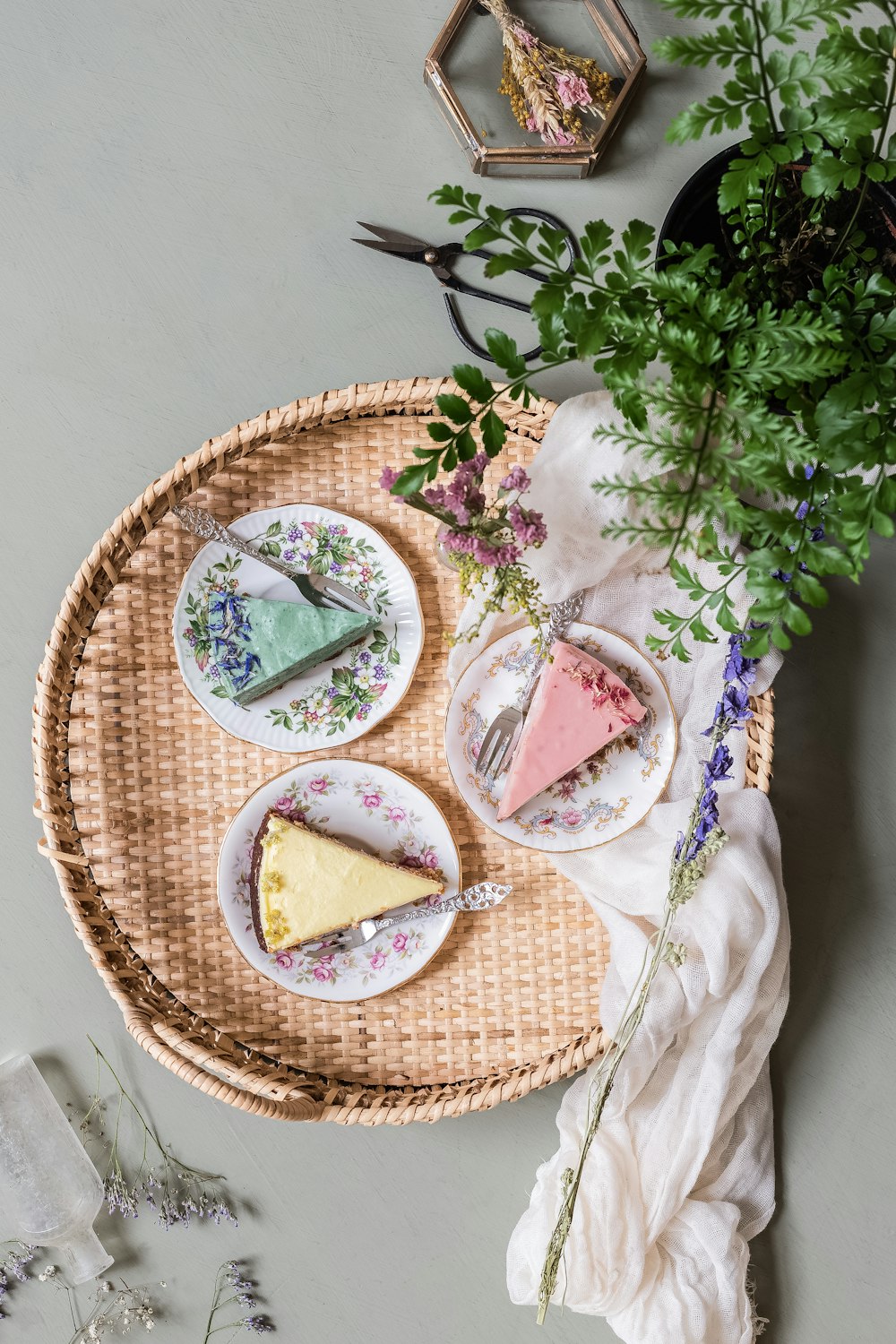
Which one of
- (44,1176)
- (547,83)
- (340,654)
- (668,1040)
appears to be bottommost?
(668,1040)

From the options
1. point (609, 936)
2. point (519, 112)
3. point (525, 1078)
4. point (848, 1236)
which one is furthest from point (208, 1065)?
point (519, 112)

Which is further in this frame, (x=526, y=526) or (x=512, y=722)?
(x=512, y=722)

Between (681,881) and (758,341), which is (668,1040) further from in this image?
(758,341)

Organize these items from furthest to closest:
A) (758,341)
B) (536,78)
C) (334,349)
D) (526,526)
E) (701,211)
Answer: (334,349), (536,78), (701,211), (526,526), (758,341)

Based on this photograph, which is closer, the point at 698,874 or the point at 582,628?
the point at 698,874

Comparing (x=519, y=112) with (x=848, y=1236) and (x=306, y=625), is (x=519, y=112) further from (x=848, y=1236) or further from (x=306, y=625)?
(x=848, y=1236)

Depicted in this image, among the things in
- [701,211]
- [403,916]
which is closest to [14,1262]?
[403,916]

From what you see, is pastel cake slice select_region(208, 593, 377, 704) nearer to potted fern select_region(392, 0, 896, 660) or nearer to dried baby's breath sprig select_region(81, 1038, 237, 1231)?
potted fern select_region(392, 0, 896, 660)
